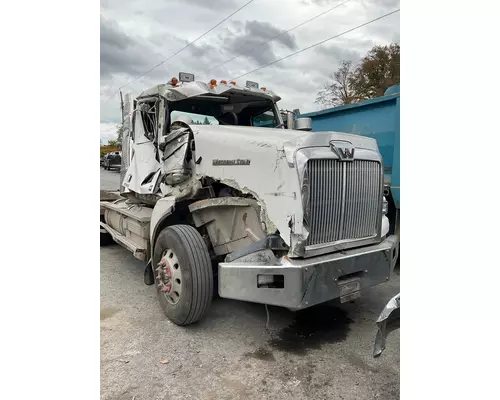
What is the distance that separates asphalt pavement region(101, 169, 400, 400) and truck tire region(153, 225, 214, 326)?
21 centimetres

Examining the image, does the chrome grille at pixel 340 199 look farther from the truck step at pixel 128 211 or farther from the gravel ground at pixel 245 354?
the truck step at pixel 128 211

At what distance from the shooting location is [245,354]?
3.17 meters

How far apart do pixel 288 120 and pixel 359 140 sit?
1.83 m

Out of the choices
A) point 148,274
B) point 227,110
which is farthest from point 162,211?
point 227,110

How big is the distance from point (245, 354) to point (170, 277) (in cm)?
108

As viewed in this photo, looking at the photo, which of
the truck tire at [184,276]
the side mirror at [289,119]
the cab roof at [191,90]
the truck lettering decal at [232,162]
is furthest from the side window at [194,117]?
the truck tire at [184,276]

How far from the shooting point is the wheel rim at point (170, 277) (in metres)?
3.67

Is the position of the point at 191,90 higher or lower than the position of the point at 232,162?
higher

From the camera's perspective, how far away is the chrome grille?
2.94 meters

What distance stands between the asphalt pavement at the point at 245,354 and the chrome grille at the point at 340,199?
38.6 inches

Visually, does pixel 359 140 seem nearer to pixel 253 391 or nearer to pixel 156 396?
pixel 253 391

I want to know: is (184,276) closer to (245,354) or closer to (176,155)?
(245,354)

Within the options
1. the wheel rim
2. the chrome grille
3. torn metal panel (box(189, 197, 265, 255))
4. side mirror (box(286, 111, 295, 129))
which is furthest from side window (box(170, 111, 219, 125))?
the chrome grille

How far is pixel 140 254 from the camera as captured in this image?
181 inches
